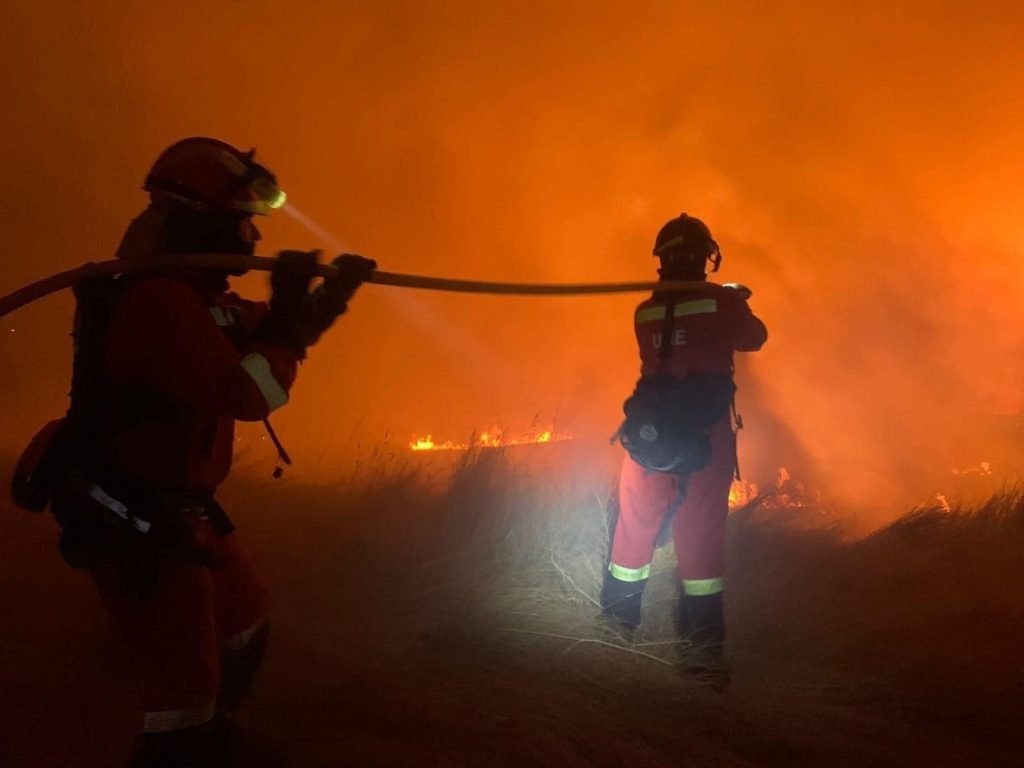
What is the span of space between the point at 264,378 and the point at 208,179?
2.20ft

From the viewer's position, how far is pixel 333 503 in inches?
188

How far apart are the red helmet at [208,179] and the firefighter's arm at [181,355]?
0.38 m

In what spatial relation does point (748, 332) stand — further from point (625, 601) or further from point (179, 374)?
point (179, 374)

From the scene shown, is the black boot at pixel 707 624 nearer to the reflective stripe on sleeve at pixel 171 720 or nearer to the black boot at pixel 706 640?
the black boot at pixel 706 640

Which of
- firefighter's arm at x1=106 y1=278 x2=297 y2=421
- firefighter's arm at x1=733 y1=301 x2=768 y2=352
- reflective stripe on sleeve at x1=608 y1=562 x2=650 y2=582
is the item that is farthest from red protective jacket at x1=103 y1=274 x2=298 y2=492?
firefighter's arm at x1=733 y1=301 x2=768 y2=352

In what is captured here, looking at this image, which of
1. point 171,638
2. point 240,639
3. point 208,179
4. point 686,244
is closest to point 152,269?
point 208,179

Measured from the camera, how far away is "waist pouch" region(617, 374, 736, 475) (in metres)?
2.78

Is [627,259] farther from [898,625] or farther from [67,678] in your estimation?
[67,678]

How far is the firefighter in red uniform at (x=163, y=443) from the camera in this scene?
166 cm

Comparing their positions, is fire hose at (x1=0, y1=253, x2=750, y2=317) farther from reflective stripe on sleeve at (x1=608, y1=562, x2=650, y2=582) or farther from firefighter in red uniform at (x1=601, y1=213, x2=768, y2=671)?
reflective stripe on sleeve at (x1=608, y1=562, x2=650, y2=582)

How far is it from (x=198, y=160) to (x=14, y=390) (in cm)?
1219

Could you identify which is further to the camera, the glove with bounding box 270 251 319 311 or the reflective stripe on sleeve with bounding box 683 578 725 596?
the reflective stripe on sleeve with bounding box 683 578 725 596

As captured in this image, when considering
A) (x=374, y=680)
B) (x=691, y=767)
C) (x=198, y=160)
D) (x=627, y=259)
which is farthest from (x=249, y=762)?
(x=627, y=259)

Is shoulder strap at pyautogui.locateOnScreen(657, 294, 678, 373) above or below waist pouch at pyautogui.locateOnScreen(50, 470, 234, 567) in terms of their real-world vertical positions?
above
